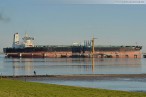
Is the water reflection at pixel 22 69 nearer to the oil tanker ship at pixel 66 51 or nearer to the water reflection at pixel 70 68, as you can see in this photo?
the water reflection at pixel 70 68

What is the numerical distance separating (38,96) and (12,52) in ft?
A: 615

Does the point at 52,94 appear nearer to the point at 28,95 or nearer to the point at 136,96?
the point at 28,95

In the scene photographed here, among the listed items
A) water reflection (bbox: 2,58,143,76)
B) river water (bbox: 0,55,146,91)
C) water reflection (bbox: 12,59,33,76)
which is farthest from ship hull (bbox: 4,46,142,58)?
river water (bbox: 0,55,146,91)

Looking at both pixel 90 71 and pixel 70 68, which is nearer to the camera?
pixel 90 71

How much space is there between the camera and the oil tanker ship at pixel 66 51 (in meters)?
185

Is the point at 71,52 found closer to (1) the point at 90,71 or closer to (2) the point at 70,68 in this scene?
(2) the point at 70,68

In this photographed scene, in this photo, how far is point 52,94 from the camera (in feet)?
45.9

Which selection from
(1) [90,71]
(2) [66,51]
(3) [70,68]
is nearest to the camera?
(1) [90,71]

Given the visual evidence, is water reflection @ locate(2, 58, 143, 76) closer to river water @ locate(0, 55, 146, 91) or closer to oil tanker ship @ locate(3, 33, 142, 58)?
river water @ locate(0, 55, 146, 91)

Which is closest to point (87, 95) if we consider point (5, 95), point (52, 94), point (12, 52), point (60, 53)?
point (52, 94)

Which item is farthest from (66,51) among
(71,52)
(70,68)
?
(70,68)

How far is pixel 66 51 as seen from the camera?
617 ft

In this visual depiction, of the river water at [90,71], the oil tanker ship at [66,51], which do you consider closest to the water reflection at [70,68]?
the river water at [90,71]

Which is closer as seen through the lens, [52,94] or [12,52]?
[52,94]
